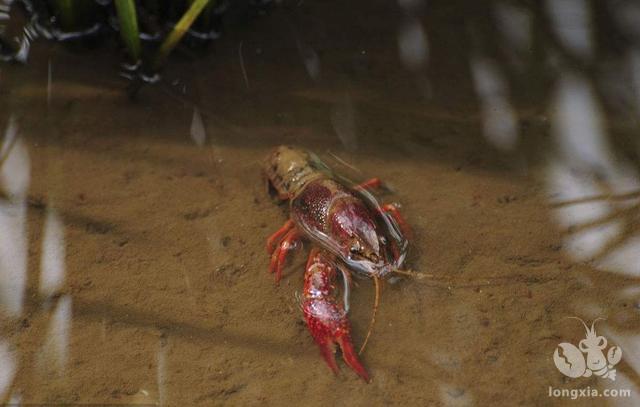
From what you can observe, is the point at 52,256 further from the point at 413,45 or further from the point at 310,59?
the point at 413,45

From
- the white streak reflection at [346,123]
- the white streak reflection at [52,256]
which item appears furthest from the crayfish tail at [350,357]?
the white streak reflection at [52,256]

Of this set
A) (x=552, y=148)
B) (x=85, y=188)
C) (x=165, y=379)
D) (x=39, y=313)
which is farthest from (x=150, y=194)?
(x=552, y=148)

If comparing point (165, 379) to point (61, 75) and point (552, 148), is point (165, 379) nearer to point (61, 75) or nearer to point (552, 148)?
point (61, 75)

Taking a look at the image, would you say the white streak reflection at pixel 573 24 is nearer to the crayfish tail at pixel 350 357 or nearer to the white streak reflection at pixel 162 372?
the crayfish tail at pixel 350 357

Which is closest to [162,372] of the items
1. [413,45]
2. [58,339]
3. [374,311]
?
[58,339]

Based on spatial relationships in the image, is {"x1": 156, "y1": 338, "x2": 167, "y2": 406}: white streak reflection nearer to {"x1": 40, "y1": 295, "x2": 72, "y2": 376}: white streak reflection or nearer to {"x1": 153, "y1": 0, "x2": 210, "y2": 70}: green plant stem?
{"x1": 40, "y1": 295, "x2": 72, "y2": 376}: white streak reflection

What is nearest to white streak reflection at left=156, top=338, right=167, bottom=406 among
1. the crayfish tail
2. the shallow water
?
the shallow water
